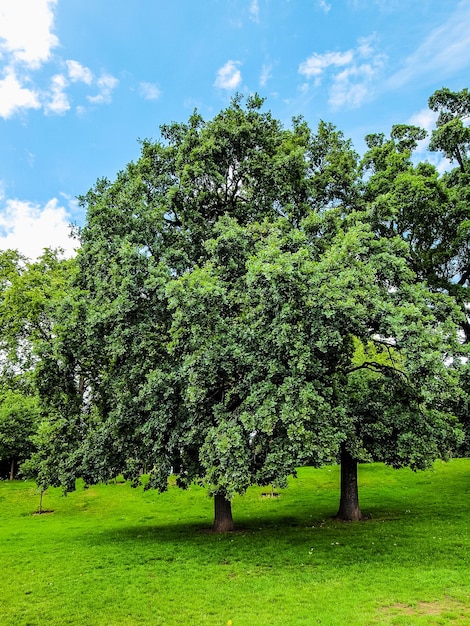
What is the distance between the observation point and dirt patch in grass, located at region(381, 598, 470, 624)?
8633 mm

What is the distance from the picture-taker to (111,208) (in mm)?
18172

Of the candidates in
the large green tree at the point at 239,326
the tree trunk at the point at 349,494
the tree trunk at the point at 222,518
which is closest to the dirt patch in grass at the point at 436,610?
the large green tree at the point at 239,326

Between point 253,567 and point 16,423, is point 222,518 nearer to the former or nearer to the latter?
point 253,567

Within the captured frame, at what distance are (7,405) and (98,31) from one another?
28.8 metres

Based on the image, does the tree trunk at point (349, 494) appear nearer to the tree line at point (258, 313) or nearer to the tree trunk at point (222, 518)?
the tree line at point (258, 313)

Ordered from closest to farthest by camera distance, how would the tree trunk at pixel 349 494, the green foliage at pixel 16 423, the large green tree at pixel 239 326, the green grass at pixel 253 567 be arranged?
the green grass at pixel 253 567, the large green tree at pixel 239 326, the tree trunk at pixel 349 494, the green foliage at pixel 16 423

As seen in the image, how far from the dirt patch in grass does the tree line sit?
147 inches

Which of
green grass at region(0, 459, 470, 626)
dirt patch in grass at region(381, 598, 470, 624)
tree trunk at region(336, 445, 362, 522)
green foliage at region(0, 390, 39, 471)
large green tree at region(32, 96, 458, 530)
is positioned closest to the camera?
dirt patch in grass at region(381, 598, 470, 624)

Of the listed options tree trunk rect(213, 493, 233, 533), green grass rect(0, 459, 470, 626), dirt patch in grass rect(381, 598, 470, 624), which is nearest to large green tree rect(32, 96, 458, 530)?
tree trunk rect(213, 493, 233, 533)

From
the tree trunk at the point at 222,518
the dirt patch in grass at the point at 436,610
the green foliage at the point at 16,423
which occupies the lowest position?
the tree trunk at the point at 222,518

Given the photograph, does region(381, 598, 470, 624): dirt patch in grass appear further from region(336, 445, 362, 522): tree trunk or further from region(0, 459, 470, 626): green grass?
region(336, 445, 362, 522): tree trunk

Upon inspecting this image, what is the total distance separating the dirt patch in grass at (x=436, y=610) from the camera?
8.63 m

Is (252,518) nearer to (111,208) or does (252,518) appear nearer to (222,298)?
(222,298)

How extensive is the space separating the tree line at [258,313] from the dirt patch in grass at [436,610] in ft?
12.3
